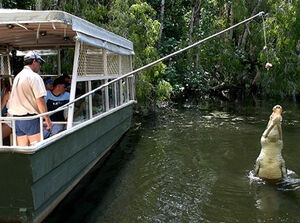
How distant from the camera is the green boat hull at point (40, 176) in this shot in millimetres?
4926

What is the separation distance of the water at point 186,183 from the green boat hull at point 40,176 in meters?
0.64

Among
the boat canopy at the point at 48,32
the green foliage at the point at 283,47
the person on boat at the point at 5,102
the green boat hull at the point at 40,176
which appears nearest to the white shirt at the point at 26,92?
the green boat hull at the point at 40,176


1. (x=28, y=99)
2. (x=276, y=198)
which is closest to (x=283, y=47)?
(x=276, y=198)

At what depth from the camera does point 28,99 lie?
18.0 ft

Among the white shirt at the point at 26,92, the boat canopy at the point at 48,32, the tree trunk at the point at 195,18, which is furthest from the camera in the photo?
the tree trunk at the point at 195,18

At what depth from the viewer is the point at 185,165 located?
924 centimetres

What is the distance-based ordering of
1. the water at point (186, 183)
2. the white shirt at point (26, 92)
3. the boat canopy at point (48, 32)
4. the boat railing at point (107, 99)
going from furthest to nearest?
the water at point (186, 183)
the boat railing at point (107, 99)
the boat canopy at point (48, 32)
the white shirt at point (26, 92)

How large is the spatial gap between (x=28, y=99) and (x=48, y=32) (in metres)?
2.50

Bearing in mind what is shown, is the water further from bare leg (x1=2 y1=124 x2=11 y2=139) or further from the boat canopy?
the boat canopy

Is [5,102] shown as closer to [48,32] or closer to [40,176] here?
[48,32]

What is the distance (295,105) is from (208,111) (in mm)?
5036

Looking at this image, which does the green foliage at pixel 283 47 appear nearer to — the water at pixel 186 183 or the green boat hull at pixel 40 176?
the water at pixel 186 183

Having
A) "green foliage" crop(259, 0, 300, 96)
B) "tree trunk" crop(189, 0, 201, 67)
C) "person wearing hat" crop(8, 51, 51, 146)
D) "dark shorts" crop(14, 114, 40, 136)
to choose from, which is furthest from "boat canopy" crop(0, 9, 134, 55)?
"tree trunk" crop(189, 0, 201, 67)

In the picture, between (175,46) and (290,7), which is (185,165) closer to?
(290,7)
